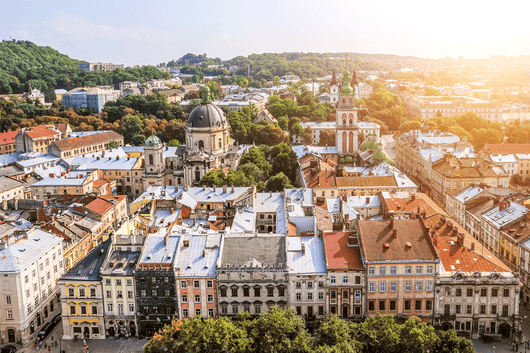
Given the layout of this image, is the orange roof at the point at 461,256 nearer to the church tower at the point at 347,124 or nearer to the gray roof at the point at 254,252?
the gray roof at the point at 254,252

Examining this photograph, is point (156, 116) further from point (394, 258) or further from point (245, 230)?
point (394, 258)

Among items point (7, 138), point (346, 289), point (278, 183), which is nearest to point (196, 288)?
point (346, 289)

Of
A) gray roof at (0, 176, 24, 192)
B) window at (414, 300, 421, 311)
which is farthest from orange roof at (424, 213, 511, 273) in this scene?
gray roof at (0, 176, 24, 192)

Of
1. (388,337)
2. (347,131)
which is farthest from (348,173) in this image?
(388,337)

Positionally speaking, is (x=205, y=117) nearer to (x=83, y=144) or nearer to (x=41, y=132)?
(x=83, y=144)

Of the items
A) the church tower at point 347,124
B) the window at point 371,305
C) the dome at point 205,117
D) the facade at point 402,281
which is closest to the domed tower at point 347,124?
the church tower at point 347,124

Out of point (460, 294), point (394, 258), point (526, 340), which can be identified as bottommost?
point (526, 340)
